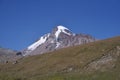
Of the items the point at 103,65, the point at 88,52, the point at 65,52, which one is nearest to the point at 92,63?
the point at 103,65

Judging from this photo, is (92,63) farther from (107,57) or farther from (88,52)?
(88,52)

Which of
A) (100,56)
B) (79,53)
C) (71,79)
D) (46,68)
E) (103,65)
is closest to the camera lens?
(71,79)

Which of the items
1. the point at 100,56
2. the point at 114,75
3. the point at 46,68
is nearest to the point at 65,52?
the point at 46,68

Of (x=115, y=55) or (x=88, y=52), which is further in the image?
(x=88, y=52)

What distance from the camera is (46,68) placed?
78.2 meters

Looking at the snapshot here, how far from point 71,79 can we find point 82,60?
29559mm

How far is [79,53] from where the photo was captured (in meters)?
84.0

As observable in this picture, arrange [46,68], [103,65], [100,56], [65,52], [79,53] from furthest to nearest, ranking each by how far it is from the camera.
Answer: [65,52] → [79,53] → [46,68] → [100,56] → [103,65]

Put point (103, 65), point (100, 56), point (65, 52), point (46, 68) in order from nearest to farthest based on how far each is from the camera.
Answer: point (103, 65) → point (100, 56) → point (46, 68) → point (65, 52)

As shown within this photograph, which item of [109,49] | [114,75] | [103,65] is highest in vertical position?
[109,49]

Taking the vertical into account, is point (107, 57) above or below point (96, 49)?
below

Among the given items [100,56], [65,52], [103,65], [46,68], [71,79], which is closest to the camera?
[71,79]

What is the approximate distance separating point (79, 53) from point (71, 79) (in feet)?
124

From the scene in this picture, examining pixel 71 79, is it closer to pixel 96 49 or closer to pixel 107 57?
pixel 107 57
